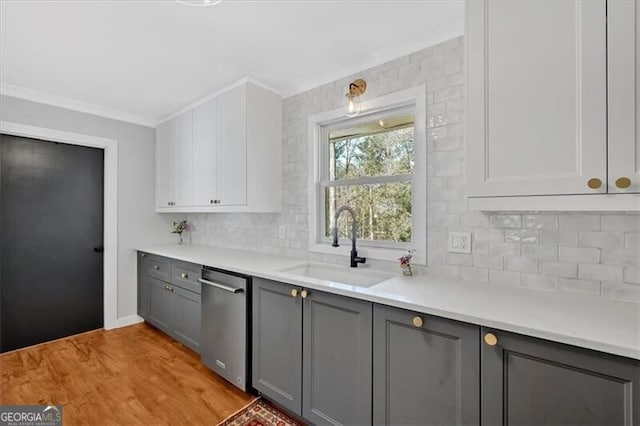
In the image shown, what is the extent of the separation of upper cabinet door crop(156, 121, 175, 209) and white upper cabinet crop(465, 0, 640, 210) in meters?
3.13

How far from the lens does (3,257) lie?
8.89 ft

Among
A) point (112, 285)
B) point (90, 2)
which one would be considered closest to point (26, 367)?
point (112, 285)

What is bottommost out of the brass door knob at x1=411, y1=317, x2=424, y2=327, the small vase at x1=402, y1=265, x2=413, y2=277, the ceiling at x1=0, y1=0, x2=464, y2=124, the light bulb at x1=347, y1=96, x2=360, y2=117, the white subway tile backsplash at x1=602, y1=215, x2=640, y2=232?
the brass door knob at x1=411, y1=317, x2=424, y2=327

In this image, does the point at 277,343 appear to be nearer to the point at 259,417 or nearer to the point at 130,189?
the point at 259,417

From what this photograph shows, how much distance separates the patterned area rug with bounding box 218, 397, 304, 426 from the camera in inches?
71.2

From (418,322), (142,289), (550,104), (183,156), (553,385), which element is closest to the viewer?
(553,385)

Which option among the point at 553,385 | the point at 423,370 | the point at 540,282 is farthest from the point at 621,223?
the point at 423,370

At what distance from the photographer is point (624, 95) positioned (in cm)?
102

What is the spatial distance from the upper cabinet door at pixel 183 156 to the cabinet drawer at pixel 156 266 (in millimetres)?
624

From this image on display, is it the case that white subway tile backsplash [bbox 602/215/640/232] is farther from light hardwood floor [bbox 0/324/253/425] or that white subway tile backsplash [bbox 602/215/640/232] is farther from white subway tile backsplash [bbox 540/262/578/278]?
light hardwood floor [bbox 0/324/253/425]

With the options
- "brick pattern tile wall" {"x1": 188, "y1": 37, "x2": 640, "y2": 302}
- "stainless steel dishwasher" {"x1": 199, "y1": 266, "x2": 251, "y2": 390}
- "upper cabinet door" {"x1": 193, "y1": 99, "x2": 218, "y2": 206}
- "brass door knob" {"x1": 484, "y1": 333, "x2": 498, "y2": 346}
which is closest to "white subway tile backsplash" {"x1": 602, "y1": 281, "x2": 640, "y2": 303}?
"brick pattern tile wall" {"x1": 188, "y1": 37, "x2": 640, "y2": 302}

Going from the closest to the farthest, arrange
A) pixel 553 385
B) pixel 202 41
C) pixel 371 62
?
pixel 553 385 → pixel 202 41 → pixel 371 62

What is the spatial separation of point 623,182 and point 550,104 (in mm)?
381

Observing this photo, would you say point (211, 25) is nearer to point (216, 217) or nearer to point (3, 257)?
point (216, 217)
